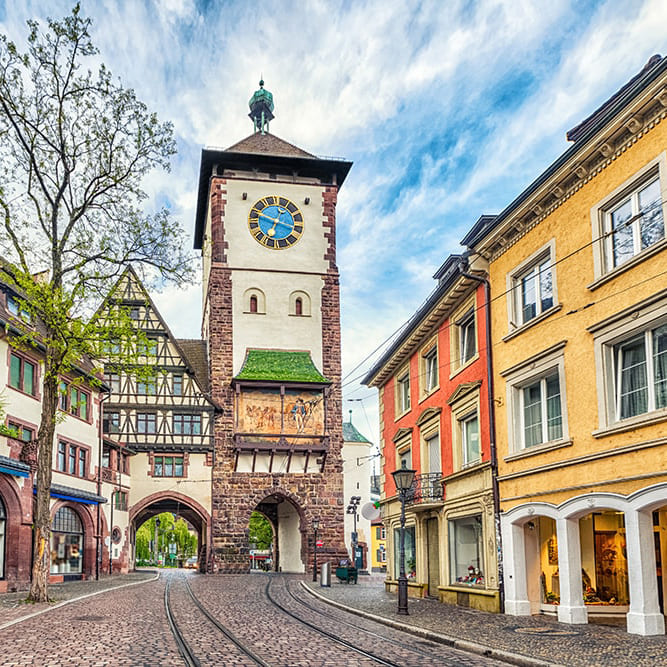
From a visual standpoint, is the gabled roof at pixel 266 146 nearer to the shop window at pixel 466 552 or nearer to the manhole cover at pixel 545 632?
the shop window at pixel 466 552

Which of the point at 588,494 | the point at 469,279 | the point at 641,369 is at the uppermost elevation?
the point at 469,279

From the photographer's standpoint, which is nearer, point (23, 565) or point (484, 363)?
point (484, 363)

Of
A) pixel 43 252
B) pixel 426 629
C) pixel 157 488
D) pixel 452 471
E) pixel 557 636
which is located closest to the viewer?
pixel 557 636

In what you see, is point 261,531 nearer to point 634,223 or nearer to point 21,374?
point 21,374

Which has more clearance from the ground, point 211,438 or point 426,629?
point 211,438

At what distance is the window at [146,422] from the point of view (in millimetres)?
47031

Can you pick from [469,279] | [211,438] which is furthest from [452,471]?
[211,438]

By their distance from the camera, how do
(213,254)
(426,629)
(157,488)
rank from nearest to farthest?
(426,629) → (157,488) → (213,254)

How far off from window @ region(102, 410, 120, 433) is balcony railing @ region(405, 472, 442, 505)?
2467 centimetres

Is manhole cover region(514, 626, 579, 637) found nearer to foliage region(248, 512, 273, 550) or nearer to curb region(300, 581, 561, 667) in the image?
curb region(300, 581, 561, 667)

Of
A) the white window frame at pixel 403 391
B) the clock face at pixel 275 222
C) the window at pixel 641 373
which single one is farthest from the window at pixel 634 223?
the clock face at pixel 275 222

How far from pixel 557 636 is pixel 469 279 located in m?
8.94

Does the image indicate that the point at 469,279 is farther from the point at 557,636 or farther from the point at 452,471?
the point at 557,636

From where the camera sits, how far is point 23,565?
2895 cm
